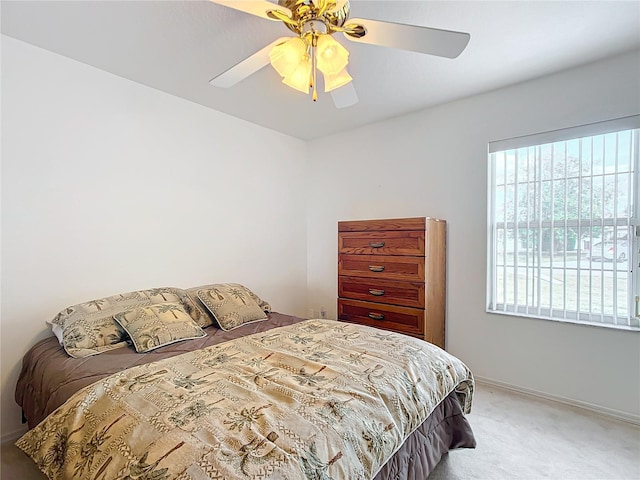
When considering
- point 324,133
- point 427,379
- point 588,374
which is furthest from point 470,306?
point 324,133

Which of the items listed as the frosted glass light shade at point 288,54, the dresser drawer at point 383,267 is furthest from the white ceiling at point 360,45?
the dresser drawer at point 383,267

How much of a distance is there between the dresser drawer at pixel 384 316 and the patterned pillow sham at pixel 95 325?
4.97 ft

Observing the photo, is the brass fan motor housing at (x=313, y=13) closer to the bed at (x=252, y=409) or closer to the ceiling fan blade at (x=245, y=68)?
the ceiling fan blade at (x=245, y=68)

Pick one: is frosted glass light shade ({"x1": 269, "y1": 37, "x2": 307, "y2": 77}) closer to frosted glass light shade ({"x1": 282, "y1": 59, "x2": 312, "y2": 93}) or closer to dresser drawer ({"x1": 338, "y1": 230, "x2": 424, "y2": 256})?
frosted glass light shade ({"x1": 282, "y1": 59, "x2": 312, "y2": 93})

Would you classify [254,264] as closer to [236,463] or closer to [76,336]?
[76,336]

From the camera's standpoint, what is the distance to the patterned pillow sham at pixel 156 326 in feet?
5.96

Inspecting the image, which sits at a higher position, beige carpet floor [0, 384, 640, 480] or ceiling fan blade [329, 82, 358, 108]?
ceiling fan blade [329, 82, 358, 108]

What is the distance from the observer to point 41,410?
1515mm

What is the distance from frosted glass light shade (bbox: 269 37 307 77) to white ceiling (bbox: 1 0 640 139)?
0.43 metres

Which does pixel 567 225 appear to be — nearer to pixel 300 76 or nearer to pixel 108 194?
pixel 300 76

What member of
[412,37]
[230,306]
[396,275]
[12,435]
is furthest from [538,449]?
[12,435]

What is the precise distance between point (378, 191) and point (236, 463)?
2.82m

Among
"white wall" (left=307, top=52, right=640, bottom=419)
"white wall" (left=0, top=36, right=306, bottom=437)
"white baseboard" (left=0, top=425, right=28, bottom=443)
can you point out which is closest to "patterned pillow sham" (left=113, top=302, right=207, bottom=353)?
"white wall" (left=0, top=36, right=306, bottom=437)

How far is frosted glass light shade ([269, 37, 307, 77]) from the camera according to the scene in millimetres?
1453
